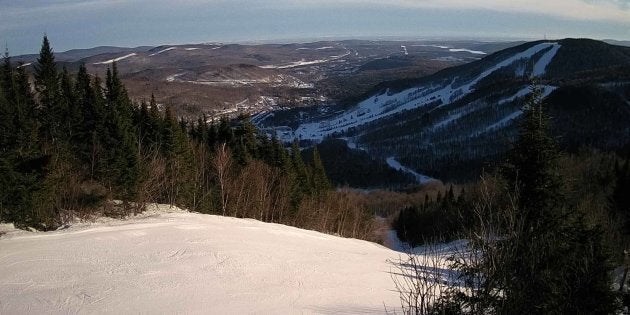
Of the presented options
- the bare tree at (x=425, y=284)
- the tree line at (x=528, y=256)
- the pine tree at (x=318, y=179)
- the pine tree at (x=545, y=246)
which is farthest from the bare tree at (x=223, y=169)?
the pine tree at (x=545, y=246)

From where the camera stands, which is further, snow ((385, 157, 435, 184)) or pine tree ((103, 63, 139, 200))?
snow ((385, 157, 435, 184))

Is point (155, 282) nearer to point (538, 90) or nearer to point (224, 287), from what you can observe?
point (224, 287)

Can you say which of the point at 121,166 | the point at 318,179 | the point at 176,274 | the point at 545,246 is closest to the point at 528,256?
the point at 545,246

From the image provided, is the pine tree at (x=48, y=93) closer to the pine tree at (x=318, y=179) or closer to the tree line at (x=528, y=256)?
the pine tree at (x=318, y=179)

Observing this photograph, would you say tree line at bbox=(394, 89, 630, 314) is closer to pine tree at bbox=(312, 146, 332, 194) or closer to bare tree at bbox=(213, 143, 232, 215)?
bare tree at bbox=(213, 143, 232, 215)

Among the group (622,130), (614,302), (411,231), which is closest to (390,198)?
(411,231)

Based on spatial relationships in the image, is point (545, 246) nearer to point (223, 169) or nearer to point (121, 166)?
point (121, 166)

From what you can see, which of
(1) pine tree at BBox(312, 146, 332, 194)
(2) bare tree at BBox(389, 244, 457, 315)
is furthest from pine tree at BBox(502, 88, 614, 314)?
(1) pine tree at BBox(312, 146, 332, 194)
